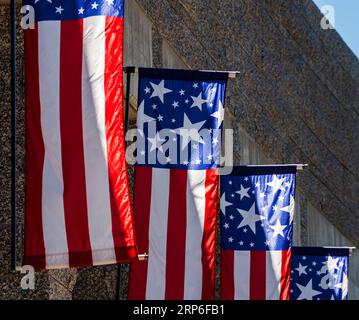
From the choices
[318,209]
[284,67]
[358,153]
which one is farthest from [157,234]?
[358,153]

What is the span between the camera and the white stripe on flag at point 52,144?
11.2m

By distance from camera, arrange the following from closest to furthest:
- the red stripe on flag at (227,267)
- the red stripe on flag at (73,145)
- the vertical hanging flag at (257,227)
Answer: the red stripe on flag at (73,145) < the vertical hanging flag at (257,227) < the red stripe on flag at (227,267)

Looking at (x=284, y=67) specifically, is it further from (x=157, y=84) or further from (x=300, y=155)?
(x=157, y=84)

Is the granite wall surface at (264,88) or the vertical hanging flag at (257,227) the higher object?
the granite wall surface at (264,88)

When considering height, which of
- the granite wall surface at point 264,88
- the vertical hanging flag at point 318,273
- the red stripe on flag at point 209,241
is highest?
the granite wall surface at point 264,88

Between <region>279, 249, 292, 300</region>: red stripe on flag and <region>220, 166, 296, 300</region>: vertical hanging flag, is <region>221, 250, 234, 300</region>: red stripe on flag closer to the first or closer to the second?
<region>220, 166, 296, 300</region>: vertical hanging flag

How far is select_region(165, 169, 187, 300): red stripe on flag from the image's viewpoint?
13.7 meters

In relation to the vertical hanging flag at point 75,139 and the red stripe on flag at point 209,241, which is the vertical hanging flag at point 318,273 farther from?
the vertical hanging flag at point 75,139

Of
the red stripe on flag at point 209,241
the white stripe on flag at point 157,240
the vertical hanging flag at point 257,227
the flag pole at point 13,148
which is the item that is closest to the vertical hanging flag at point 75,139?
the flag pole at point 13,148

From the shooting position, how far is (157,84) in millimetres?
13828

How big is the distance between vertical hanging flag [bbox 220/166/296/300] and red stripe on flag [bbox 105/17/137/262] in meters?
4.90

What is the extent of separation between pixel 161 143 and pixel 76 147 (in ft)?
8.43

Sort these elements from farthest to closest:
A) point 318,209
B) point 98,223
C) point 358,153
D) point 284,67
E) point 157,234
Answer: point 358,153 < point 318,209 < point 284,67 < point 157,234 < point 98,223

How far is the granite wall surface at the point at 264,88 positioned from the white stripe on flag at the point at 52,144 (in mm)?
2201
